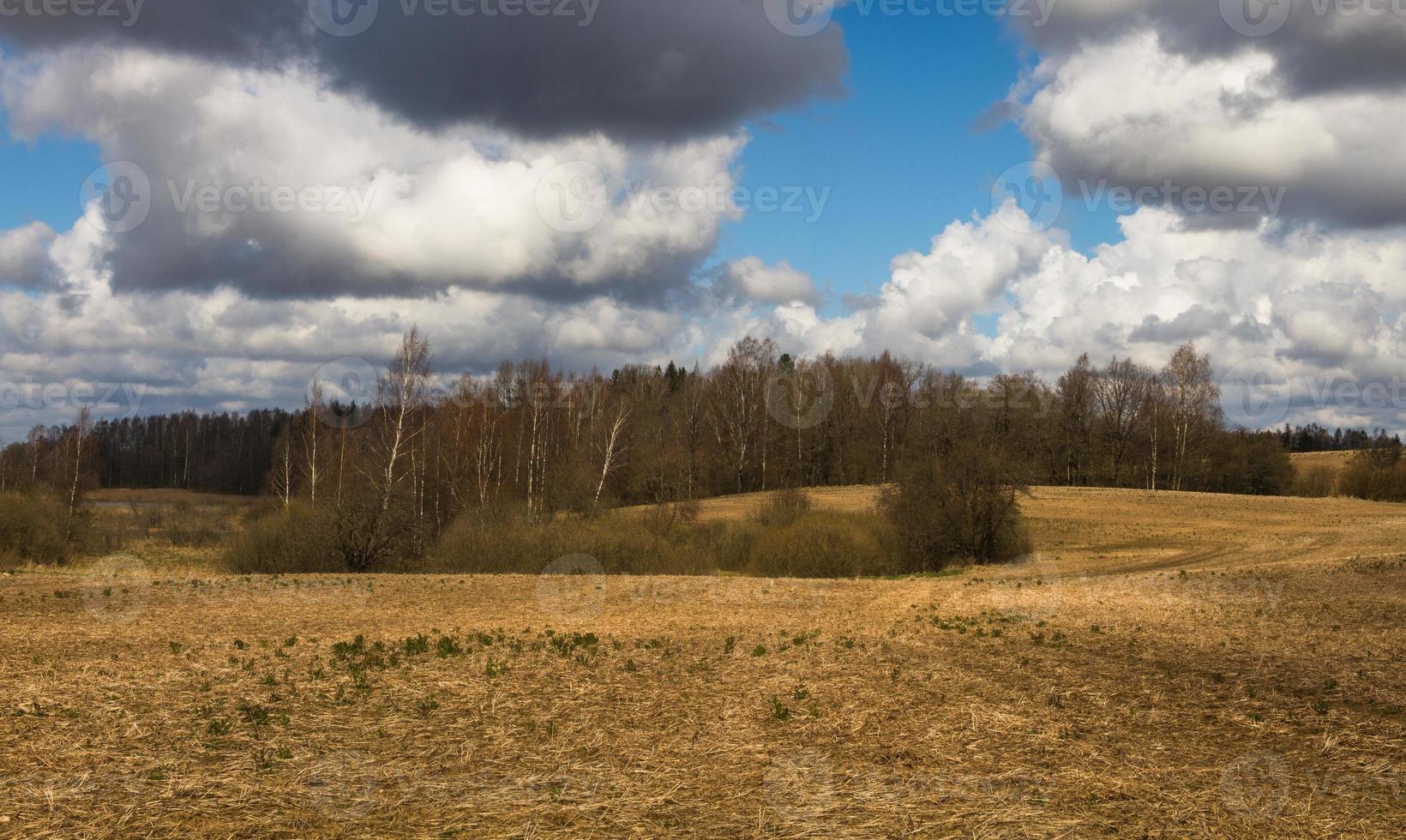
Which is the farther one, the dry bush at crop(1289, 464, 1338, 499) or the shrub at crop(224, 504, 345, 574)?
the dry bush at crop(1289, 464, 1338, 499)

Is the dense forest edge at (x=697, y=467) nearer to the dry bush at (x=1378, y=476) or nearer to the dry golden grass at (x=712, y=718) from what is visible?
the dry bush at (x=1378, y=476)

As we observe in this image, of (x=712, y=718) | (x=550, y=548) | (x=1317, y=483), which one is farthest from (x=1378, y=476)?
(x=712, y=718)

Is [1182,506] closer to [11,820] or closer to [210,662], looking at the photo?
[210,662]

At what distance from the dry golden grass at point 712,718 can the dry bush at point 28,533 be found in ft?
57.5

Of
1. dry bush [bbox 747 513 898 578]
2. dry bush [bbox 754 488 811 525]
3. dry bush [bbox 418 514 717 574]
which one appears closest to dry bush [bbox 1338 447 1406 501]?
dry bush [bbox 754 488 811 525]

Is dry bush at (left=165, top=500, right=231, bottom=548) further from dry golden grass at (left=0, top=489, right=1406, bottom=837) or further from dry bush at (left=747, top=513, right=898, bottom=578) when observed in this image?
dry golden grass at (left=0, top=489, right=1406, bottom=837)

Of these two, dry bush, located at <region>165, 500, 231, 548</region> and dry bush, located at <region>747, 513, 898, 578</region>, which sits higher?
dry bush, located at <region>747, 513, 898, 578</region>

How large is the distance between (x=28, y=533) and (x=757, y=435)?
50.3 m

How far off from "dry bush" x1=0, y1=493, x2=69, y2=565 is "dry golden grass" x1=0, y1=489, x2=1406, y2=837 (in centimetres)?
1753

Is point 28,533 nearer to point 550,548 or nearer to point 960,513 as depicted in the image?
point 550,548

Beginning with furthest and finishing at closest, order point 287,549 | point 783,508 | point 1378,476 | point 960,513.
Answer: point 1378,476, point 783,508, point 960,513, point 287,549

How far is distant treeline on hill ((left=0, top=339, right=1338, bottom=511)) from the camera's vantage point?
52531 mm

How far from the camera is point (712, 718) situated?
9914mm

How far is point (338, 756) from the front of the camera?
27.3ft
